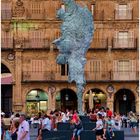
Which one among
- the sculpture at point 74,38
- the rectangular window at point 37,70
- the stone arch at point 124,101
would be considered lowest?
the stone arch at point 124,101

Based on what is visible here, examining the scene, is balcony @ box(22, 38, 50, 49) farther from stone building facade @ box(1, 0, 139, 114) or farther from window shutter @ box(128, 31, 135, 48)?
window shutter @ box(128, 31, 135, 48)

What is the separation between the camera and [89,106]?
49.8 meters

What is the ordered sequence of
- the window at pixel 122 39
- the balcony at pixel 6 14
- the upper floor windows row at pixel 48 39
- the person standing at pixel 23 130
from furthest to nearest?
the balcony at pixel 6 14
the window at pixel 122 39
the upper floor windows row at pixel 48 39
the person standing at pixel 23 130

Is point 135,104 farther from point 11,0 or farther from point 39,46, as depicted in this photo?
point 11,0

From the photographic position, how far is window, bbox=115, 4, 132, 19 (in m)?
51.1

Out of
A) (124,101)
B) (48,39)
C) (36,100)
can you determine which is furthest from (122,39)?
(36,100)

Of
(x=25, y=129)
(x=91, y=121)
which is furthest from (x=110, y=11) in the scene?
(x=25, y=129)

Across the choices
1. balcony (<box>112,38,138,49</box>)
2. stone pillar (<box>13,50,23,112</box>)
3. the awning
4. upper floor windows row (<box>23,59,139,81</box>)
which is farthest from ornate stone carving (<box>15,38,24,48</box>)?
balcony (<box>112,38,138,49</box>)

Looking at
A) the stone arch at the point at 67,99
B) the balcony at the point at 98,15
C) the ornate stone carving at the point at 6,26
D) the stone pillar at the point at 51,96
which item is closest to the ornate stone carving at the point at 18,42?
the ornate stone carving at the point at 6,26

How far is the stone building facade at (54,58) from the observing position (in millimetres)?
49750

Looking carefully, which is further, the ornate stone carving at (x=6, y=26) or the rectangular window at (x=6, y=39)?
the ornate stone carving at (x=6, y=26)

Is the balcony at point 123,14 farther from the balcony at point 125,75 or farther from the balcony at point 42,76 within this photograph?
the balcony at point 42,76

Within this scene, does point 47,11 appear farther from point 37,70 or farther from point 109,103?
point 109,103

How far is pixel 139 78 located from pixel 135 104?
4.97 meters
